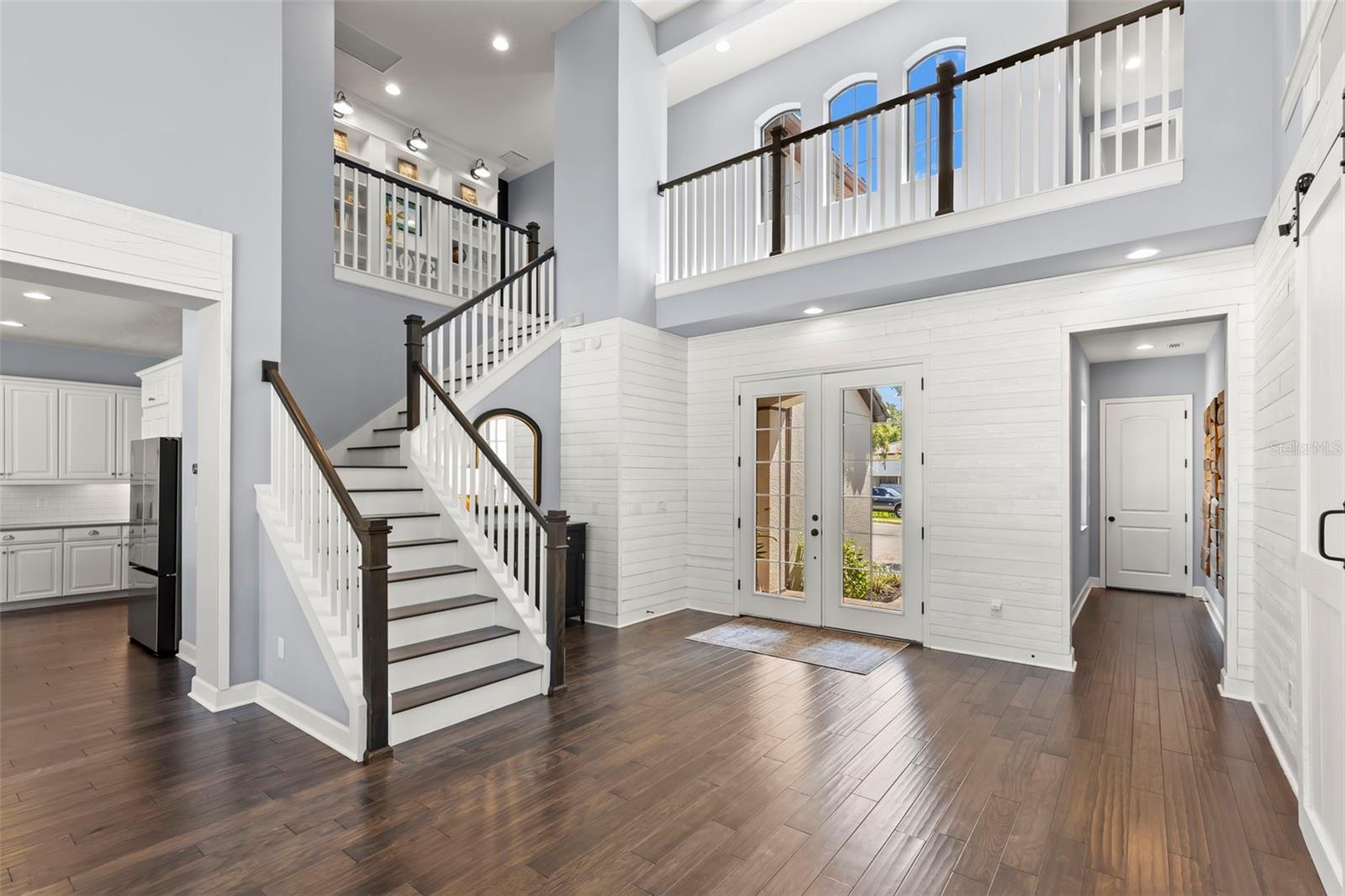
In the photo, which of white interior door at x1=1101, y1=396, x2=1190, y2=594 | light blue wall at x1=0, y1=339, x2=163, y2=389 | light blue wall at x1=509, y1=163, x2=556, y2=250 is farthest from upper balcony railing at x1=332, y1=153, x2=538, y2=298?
white interior door at x1=1101, y1=396, x2=1190, y2=594

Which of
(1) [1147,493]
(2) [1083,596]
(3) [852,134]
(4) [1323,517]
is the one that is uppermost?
(3) [852,134]

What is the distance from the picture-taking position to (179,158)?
3688 millimetres

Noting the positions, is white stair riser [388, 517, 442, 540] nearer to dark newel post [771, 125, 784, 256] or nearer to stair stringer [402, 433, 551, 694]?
stair stringer [402, 433, 551, 694]

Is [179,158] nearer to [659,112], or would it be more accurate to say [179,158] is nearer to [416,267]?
[416,267]

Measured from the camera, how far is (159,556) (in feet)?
16.4

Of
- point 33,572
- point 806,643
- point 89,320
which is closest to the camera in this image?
point 806,643

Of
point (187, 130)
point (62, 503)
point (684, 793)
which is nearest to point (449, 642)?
point (684, 793)

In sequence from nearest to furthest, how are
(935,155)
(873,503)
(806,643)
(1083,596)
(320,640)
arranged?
(320,640) → (806,643) → (873,503) → (935,155) → (1083,596)

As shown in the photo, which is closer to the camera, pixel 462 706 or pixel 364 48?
pixel 462 706

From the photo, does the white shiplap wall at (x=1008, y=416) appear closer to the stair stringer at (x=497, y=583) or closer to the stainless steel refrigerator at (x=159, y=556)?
the stair stringer at (x=497, y=583)

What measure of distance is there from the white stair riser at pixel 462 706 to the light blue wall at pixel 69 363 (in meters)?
6.06

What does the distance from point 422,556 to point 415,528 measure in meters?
0.31

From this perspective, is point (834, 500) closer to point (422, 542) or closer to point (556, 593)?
point (556, 593)

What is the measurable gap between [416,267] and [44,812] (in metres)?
5.32
